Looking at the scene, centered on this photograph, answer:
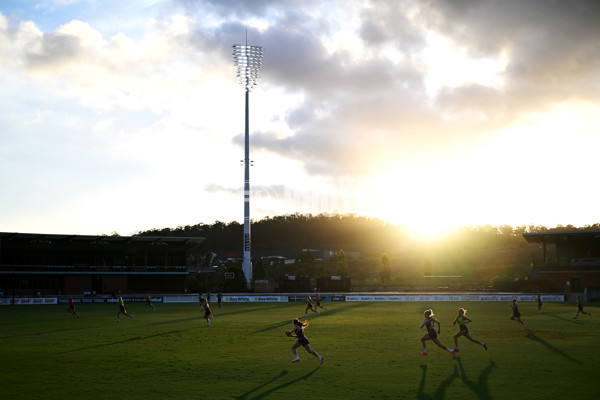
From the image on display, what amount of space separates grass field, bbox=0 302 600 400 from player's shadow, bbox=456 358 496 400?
3 centimetres

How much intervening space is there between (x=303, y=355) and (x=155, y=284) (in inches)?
2964

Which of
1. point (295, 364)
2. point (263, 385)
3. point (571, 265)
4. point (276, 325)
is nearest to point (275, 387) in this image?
point (263, 385)

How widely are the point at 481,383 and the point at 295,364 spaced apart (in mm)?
6847

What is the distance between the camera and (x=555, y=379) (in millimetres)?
16312

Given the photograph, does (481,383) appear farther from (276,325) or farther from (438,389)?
(276,325)

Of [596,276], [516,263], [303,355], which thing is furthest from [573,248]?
[303,355]

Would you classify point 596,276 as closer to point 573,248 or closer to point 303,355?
point 573,248

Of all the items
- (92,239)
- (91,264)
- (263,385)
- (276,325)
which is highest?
(92,239)

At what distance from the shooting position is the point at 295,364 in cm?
1992

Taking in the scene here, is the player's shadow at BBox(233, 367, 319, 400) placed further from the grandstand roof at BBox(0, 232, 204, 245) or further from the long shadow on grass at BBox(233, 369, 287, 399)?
the grandstand roof at BBox(0, 232, 204, 245)

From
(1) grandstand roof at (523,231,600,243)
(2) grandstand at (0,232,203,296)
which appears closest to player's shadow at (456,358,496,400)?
(1) grandstand roof at (523,231,600,243)

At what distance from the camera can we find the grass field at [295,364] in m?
15.2

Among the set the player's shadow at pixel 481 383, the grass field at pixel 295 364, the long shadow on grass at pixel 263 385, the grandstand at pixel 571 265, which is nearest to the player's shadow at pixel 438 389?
the grass field at pixel 295 364

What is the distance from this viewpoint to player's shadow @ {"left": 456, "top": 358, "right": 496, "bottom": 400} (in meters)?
14.6
